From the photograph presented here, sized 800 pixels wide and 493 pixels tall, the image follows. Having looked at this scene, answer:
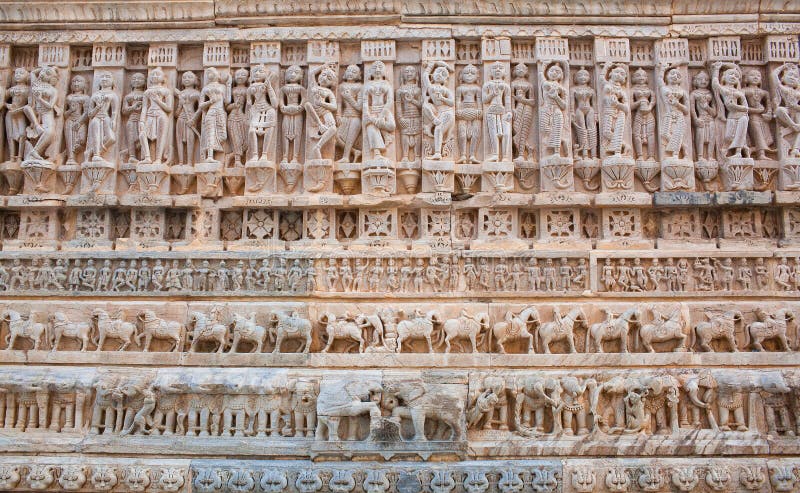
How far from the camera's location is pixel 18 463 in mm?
7277

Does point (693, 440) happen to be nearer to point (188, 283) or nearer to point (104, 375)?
point (188, 283)

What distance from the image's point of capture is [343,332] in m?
7.57

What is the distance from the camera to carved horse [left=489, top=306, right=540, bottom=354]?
298 inches

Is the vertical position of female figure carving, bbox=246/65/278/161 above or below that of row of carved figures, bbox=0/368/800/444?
above

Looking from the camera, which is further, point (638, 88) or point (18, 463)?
point (638, 88)

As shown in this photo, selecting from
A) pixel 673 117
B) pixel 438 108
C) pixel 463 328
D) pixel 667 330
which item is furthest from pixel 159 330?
pixel 673 117

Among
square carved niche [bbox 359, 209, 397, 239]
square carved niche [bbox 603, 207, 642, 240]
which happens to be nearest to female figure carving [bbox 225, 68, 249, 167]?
square carved niche [bbox 359, 209, 397, 239]

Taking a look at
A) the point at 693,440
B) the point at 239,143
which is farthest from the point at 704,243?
the point at 239,143

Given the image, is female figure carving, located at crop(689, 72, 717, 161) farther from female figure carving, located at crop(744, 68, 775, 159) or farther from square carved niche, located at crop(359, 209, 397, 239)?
square carved niche, located at crop(359, 209, 397, 239)

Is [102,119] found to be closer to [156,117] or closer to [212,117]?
[156,117]

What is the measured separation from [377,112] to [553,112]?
2002mm

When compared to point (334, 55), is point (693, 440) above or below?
below

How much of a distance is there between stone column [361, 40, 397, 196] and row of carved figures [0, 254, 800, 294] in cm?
92

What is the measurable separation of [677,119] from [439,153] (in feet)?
8.97
